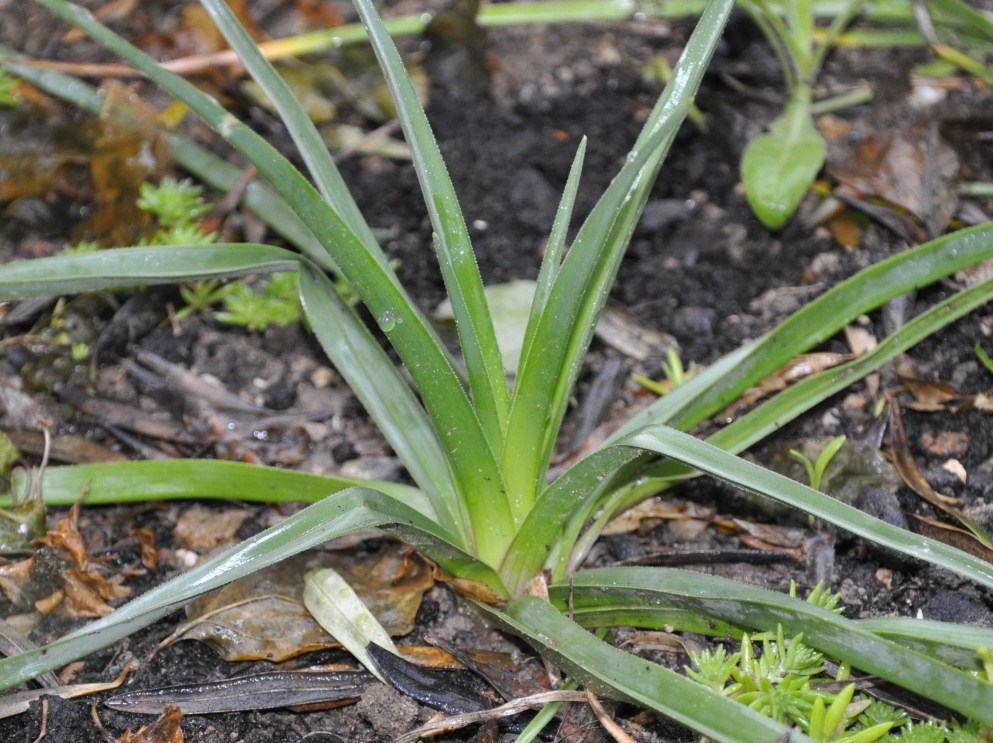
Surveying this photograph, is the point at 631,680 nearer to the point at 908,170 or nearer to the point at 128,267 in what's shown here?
the point at 128,267

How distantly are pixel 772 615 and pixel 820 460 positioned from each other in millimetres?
547

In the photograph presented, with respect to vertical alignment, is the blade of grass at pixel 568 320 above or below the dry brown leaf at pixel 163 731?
above

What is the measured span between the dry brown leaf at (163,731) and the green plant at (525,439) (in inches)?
11.4

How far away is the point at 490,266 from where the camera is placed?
8.67ft

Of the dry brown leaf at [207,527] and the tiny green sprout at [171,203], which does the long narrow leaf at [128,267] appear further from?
the tiny green sprout at [171,203]

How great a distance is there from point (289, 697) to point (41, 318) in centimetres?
141

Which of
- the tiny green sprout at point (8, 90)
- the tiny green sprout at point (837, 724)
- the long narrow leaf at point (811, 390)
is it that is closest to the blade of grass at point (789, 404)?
the long narrow leaf at point (811, 390)

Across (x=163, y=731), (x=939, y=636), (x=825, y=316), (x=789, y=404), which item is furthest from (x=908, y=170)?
(x=163, y=731)

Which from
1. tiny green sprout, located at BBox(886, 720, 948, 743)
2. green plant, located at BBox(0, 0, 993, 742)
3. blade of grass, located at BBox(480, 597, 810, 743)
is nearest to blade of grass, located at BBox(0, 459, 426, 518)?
green plant, located at BBox(0, 0, 993, 742)

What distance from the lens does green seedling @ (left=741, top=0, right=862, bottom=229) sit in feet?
8.13

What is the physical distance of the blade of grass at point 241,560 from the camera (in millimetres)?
1325

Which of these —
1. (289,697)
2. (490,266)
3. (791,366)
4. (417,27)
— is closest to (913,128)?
(791,366)

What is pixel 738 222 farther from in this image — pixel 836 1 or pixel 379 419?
pixel 379 419

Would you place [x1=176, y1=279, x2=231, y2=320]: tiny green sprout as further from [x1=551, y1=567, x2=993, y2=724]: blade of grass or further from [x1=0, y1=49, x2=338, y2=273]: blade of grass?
[x1=551, y1=567, x2=993, y2=724]: blade of grass
